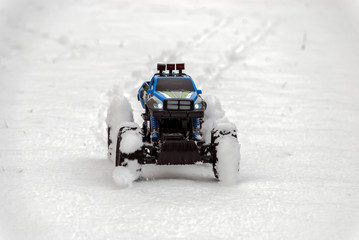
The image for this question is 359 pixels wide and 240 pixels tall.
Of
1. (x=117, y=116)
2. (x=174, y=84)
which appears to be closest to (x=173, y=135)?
(x=174, y=84)

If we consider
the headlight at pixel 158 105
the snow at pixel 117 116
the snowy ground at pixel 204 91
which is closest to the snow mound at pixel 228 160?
the snowy ground at pixel 204 91

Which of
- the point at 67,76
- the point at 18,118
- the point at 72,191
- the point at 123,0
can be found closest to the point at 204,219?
the point at 72,191

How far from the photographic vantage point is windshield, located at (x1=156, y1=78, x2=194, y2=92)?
6.62 m

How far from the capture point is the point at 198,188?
580 centimetres

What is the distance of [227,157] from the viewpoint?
597 centimetres

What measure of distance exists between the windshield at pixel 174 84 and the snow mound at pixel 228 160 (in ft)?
3.39

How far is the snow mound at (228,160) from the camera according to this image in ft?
19.6

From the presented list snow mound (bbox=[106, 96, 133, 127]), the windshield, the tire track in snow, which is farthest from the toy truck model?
the tire track in snow

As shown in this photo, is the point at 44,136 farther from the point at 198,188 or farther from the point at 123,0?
the point at 123,0

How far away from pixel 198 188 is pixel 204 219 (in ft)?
2.76

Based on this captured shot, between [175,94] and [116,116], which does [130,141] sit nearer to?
[175,94]

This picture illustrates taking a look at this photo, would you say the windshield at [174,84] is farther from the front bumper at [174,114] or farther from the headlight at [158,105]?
the front bumper at [174,114]

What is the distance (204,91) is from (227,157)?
Result: 19.0ft

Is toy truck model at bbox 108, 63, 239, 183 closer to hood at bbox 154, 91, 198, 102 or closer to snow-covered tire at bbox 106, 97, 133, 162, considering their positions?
hood at bbox 154, 91, 198, 102
